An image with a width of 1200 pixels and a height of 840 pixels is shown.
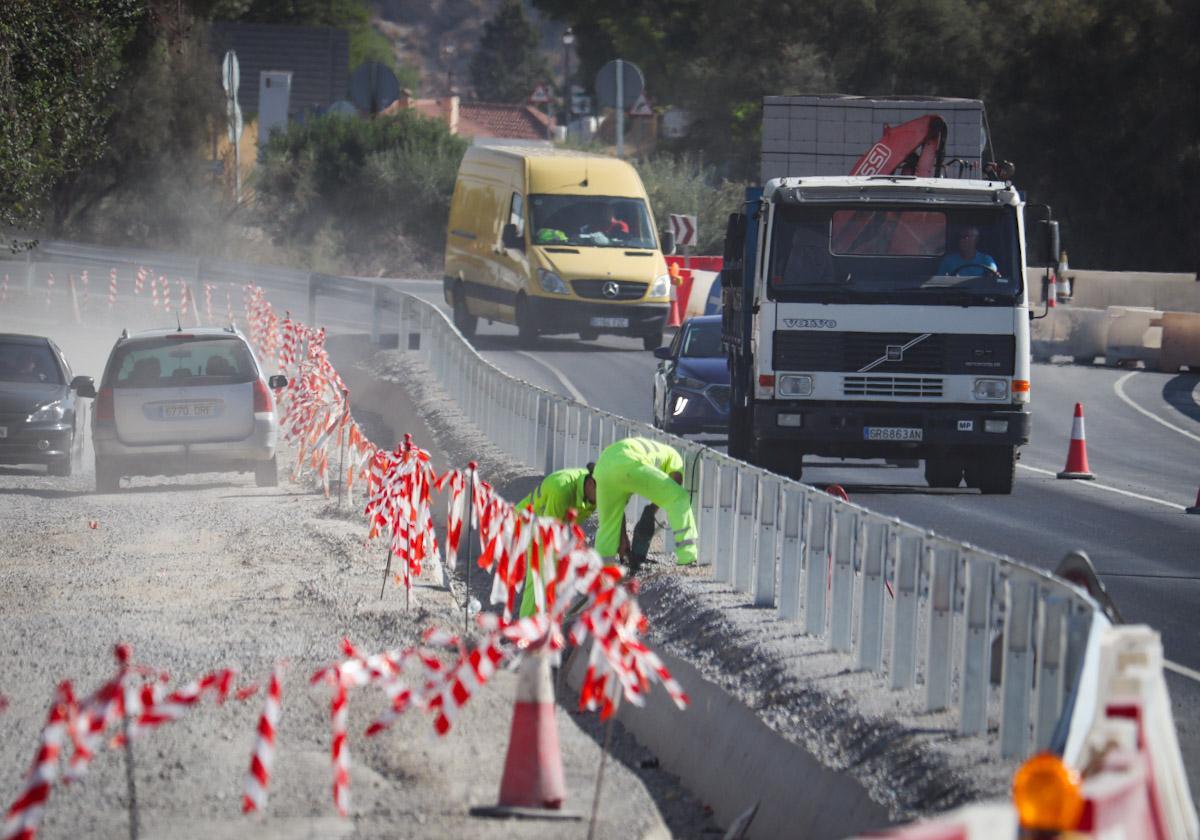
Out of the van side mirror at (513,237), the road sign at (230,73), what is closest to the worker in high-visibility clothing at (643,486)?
the van side mirror at (513,237)

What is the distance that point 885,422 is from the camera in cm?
1623

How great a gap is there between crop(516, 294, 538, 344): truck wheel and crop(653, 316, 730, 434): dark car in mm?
9668

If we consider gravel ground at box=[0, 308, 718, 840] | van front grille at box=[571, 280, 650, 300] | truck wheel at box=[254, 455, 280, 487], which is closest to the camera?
gravel ground at box=[0, 308, 718, 840]

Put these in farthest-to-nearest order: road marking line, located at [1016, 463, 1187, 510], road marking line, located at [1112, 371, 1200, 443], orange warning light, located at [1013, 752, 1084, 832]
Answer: road marking line, located at [1112, 371, 1200, 443]
road marking line, located at [1016, 463, 1187, 510]
orange warning light, located at [1013, 752, 1084, 832]

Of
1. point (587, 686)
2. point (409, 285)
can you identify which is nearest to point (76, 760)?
Answer: point (587, 686)

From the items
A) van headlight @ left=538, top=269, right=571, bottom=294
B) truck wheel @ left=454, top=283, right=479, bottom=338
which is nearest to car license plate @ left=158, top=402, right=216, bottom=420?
van headlight @ left=538, top=269, right=571, bottom=294

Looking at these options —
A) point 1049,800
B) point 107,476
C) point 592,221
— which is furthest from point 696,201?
point 1049,800

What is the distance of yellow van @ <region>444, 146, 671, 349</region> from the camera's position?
30875mm

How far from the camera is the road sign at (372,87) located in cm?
5244

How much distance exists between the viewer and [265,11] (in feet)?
356

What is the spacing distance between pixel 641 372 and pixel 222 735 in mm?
21249

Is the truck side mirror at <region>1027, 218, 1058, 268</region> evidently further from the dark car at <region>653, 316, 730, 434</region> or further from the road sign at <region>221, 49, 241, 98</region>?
the road sign at <region>221, 49, 241, 98</region>

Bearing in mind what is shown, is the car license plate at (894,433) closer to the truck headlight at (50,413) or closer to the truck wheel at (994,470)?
the truck wheel at (994,470)

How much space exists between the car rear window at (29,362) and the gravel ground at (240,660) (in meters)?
2.62
